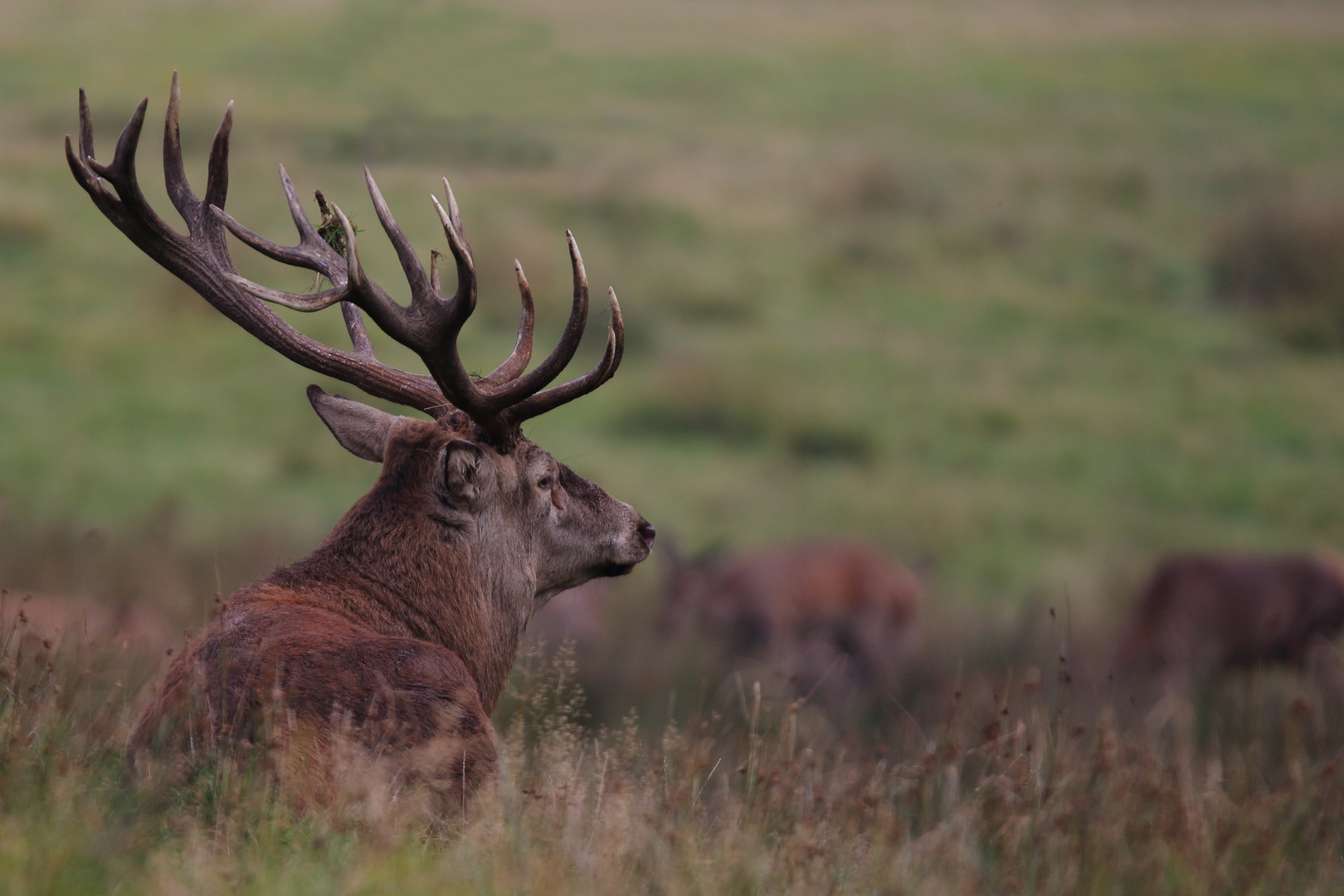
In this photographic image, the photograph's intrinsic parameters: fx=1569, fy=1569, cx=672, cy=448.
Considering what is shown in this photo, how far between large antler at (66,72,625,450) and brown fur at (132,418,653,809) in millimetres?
174

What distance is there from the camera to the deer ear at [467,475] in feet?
16.1

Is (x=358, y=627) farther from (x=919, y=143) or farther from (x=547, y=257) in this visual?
(x=919, y=143)

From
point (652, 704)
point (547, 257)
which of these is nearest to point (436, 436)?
point (652, 704)

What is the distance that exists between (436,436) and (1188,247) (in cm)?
2488

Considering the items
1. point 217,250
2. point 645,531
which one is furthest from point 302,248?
point 645,531

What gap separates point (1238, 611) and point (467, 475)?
283 inches

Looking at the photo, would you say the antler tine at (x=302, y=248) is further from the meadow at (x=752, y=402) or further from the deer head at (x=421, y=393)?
the meadow at (x=752, y=402)

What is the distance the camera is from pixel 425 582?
4953 mm

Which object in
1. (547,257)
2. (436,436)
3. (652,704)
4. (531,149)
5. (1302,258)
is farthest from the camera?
(531,149)

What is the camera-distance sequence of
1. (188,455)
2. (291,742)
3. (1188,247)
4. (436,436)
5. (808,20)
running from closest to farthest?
(291,742)
(436,436)
(188,455)
(1188,247)
(808,20)

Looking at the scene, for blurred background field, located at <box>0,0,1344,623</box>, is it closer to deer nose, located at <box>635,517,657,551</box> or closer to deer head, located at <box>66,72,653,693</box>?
deer head, located at <box>66,72,653,693</box>

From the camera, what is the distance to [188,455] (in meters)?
15.0

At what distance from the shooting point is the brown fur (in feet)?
12.7

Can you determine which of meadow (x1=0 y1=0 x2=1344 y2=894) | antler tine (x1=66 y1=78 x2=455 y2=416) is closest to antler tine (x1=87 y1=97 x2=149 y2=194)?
antler tine (x1=66 y1=78 x2=455 y2=416)
